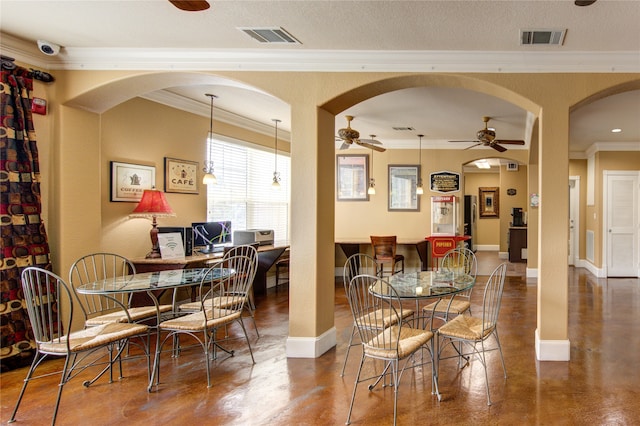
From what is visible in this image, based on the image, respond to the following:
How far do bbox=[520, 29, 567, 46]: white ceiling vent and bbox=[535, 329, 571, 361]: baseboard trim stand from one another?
2492 millimetres

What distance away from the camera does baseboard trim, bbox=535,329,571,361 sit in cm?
329

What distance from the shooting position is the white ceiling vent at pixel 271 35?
297 centimetres

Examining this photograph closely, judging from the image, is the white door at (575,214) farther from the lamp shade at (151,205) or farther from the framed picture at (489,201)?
the lamp shade at (151,205)

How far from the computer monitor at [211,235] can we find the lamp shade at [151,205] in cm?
67

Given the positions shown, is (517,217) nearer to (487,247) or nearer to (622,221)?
(622,221)

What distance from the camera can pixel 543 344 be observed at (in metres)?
3.32

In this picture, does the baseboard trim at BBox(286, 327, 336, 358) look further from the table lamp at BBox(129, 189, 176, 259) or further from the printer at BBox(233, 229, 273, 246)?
the printer at BBox(233, 229, 273, 246)

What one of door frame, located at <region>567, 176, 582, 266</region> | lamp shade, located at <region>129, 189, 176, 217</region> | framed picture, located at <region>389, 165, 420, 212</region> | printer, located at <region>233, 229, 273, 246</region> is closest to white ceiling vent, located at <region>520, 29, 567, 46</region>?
lamp shade, located at <region>129, 189, 176, 217</region>

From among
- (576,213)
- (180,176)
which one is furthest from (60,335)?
(576,213)

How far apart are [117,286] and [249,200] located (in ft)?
11.2

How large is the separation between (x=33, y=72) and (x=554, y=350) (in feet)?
16.6

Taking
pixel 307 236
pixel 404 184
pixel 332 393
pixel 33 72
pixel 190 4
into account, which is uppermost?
pixel 33 72

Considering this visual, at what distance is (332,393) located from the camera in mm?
2730

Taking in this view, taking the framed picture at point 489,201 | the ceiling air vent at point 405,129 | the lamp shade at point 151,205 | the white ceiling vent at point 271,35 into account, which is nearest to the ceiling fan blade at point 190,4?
the white ceiling vent at point 271,35
